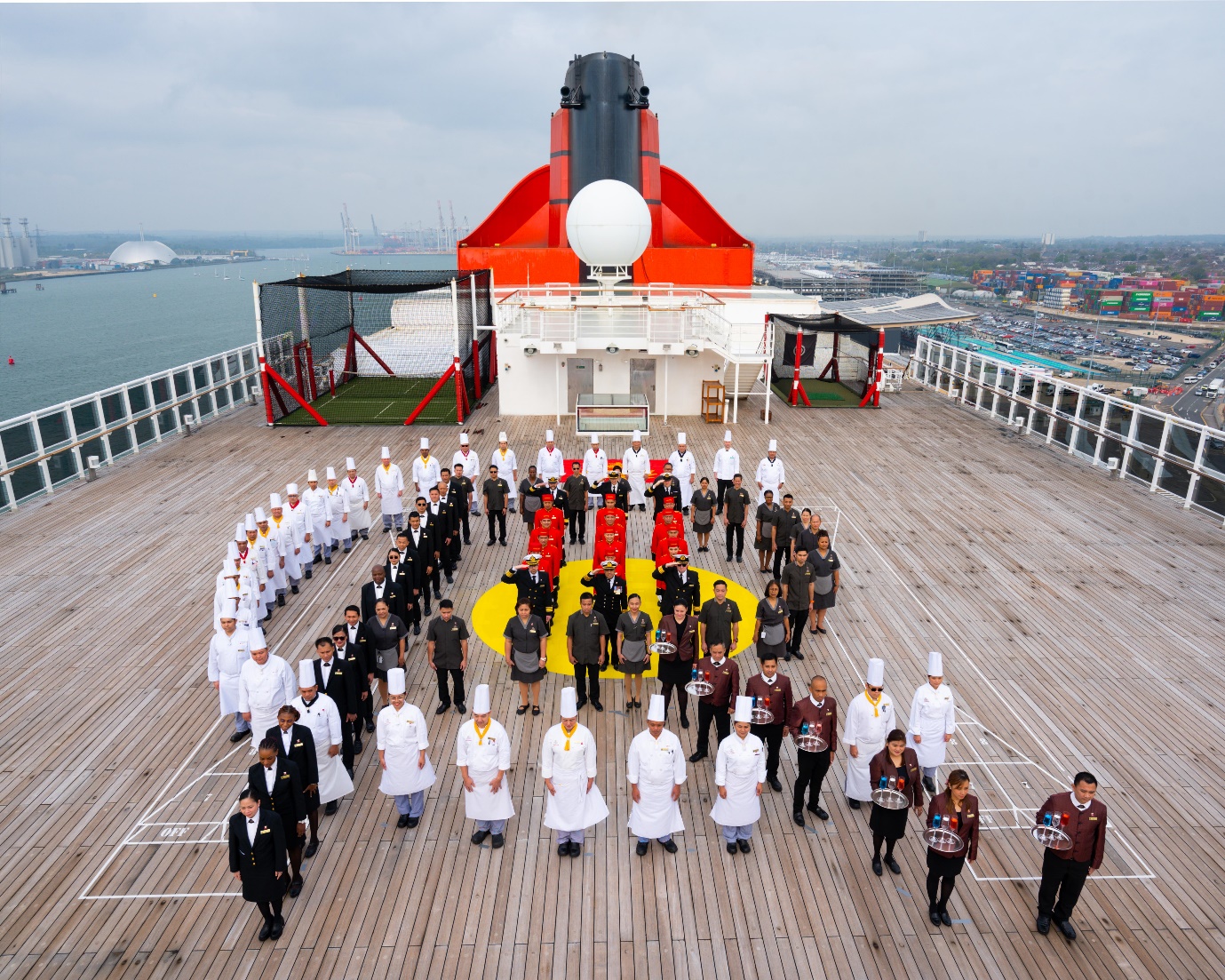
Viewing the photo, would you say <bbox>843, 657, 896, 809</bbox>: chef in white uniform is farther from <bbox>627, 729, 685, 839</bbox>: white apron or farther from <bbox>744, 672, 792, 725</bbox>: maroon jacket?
<bbox>627, 729, 685, 839</bbox>: white apron

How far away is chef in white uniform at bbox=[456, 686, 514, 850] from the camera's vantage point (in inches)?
255

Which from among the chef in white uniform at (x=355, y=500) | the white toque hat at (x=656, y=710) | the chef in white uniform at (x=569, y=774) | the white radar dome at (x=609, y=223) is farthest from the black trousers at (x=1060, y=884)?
the white radar dome at (x=609, y=223)

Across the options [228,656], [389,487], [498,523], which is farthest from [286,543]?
[498,523]

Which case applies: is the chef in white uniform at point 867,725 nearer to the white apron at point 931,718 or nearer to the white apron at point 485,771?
the white apron at point 931,718

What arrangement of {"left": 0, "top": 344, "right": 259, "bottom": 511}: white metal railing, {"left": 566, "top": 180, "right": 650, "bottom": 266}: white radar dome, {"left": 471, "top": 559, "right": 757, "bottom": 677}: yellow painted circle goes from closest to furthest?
{"left": 471, "top": 559, "right": 757, "bottom": 677}: yellow painted circle → {"left": 0, "top": 344, "right": 259, "bottom": 511}: white metal railing → {"left": 566, "top": 180, "right": 650, "bottom": 266}: white radar dome

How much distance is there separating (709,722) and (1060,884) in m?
3.16

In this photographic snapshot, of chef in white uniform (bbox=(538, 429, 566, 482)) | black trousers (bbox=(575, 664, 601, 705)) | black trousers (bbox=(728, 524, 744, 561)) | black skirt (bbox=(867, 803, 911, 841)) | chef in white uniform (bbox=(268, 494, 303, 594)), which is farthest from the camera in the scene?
chef in white uniform (bbox=(538, 429, 566, 482))

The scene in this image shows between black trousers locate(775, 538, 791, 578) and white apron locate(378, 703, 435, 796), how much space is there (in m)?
6.40

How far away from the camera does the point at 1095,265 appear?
14300cm

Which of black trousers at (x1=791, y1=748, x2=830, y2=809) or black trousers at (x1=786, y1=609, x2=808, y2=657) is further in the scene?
black trousers at (x1=786, y1=609, x2=808, y2=657)

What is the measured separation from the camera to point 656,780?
254 inches

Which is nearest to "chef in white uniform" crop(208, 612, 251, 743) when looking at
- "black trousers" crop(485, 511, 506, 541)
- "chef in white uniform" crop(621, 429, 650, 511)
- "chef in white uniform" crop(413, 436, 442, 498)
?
"black trousers" crop(485, 511, 506, 541)

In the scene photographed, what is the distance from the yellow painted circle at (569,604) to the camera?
33.4ft

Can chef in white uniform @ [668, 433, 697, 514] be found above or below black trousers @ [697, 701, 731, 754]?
above
